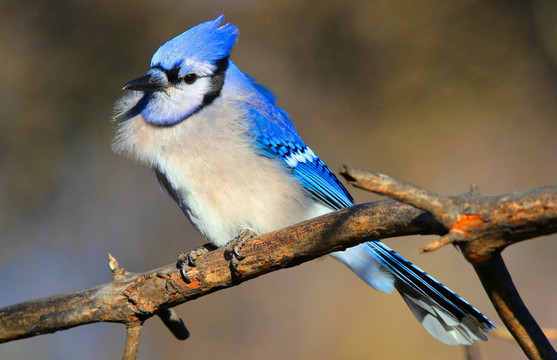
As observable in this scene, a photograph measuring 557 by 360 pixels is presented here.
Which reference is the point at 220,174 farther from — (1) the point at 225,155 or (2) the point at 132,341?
(2) the point at 132,341

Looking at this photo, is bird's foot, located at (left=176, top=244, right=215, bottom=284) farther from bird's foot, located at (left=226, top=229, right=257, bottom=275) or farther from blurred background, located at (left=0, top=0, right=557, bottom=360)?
blurred background, located at (left=0, top=0, right=557, bottom=360)

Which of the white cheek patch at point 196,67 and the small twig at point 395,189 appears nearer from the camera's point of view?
the small twig at point 395,189

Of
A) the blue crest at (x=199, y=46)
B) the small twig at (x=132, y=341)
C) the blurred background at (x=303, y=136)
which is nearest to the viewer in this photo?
the small twig at (x=132, y=341)

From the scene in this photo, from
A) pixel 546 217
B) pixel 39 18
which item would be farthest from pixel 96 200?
pixel 546 217

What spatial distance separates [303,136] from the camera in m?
4.54

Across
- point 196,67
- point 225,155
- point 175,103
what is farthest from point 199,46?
point 225,155

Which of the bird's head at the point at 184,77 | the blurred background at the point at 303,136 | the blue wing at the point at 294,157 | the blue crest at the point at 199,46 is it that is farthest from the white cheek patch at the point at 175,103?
the blurred background at the point at 303,136

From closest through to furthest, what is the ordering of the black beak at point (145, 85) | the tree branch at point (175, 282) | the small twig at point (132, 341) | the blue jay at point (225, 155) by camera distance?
the tree branch at point (175, 282) < the small twig at point (132, 341) < the blue jay at point (225, 155) < the black beak at point (145, 85)

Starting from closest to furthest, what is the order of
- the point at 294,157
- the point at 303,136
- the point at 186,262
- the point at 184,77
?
the point at 186,262
the point at 184,77
the point at 294,157
the point at 303,136

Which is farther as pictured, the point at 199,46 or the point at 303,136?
the point at 303,136

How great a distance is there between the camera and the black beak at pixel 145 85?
2.73 m

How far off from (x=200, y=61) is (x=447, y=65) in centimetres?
229

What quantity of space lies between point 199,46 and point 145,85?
0.36 m

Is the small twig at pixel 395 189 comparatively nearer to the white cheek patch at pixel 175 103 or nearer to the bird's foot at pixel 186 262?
the bird's foot at pixel 186 262
